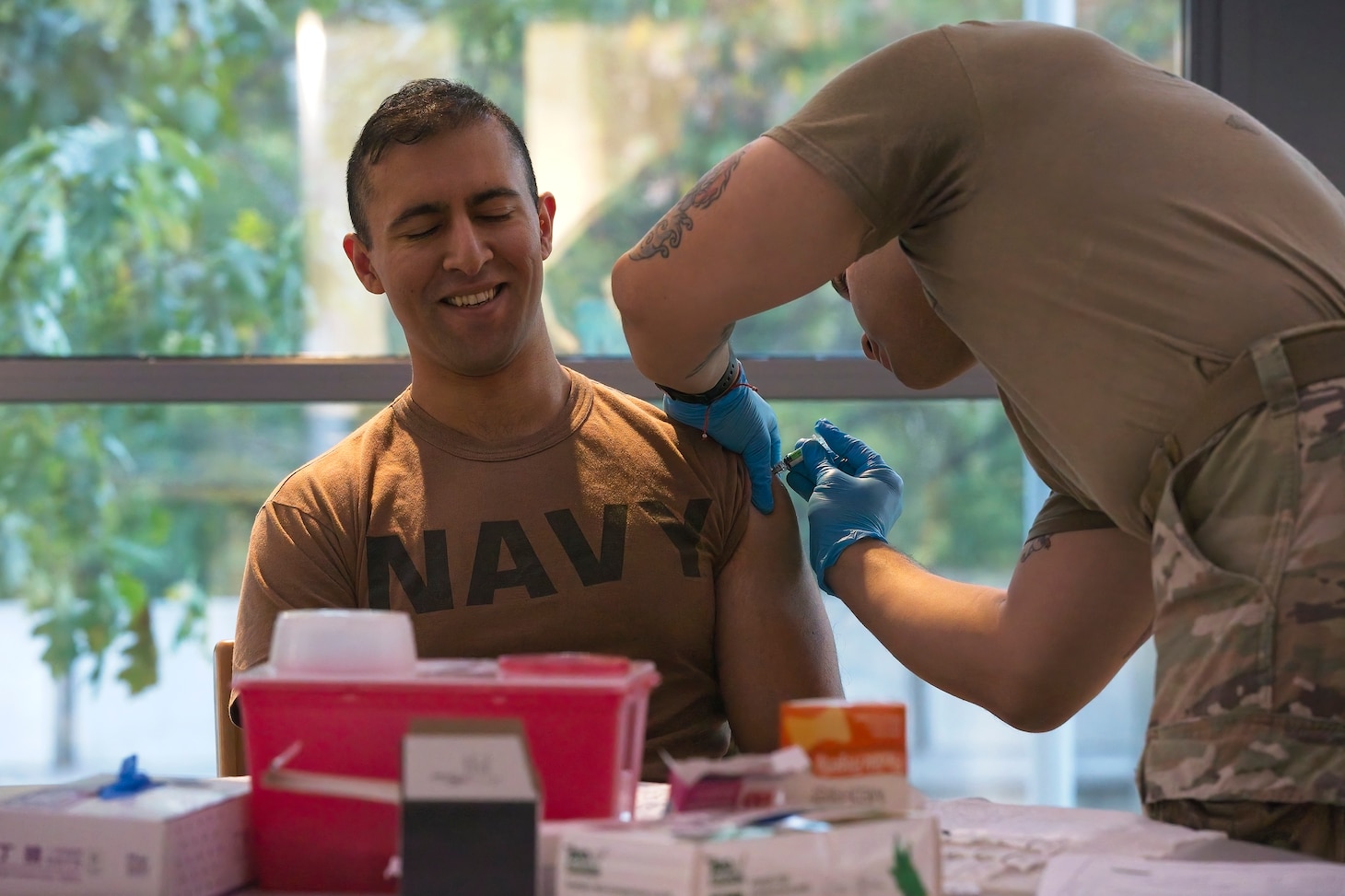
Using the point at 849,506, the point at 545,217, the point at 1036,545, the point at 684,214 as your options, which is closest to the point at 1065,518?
the point at 1036,545

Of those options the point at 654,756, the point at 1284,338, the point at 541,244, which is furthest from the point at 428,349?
the point at 1284,338

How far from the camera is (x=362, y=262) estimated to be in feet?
6.53

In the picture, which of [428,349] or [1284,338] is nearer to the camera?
[1284,338]

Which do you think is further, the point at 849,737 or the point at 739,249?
the point at 739,249

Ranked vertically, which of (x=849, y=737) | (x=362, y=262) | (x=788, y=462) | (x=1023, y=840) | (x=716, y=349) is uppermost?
(x=362, y=262)

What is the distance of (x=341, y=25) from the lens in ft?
9.48

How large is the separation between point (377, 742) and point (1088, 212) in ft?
2.58

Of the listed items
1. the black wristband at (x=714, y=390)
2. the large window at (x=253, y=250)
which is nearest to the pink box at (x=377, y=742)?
the black wristband at (x=714, y=390)

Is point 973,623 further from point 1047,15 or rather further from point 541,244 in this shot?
point 1047,15

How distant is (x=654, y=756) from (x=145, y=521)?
1.68 meters

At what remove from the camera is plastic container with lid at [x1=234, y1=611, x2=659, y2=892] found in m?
0.94

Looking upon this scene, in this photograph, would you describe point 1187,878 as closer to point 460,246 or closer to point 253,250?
point 460,246

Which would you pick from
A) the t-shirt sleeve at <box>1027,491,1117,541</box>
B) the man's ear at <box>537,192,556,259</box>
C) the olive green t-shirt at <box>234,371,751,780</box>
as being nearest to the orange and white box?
the t-shirt sleeve at <box>1027,491,1117,541</box>

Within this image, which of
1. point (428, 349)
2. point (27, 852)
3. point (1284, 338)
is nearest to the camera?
point (27, 852)
